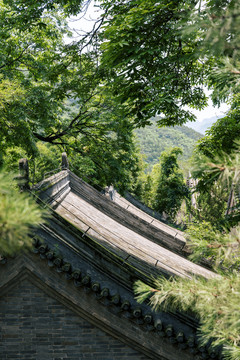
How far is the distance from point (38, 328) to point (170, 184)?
21.4m

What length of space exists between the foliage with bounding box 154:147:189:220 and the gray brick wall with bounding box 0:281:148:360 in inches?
816

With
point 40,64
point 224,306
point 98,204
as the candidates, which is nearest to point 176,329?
point 224,306

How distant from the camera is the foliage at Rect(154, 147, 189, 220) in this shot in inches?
1005

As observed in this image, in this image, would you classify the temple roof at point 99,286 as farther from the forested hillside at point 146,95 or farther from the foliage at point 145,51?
the foliage at point 145,51

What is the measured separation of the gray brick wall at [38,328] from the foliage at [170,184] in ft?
68.0

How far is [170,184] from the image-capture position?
2573cm

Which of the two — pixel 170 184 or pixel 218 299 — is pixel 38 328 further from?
pixel 170 184

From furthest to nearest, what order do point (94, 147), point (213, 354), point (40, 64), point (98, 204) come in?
point (94, 147)
point (40, 64)
point (98, 204)
point (213, 354)

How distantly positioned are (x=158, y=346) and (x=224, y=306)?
9.28 feet

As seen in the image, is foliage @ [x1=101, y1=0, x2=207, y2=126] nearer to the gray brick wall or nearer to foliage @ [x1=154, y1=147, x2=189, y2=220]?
the gray brick wall

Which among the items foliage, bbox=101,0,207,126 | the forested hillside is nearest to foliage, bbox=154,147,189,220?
the forested hillside

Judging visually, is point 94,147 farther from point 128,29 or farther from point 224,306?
point 224,306

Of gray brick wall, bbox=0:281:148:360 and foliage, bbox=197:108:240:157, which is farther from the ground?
foliage, bbox=197:108:240:157

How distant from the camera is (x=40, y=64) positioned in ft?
39.5
